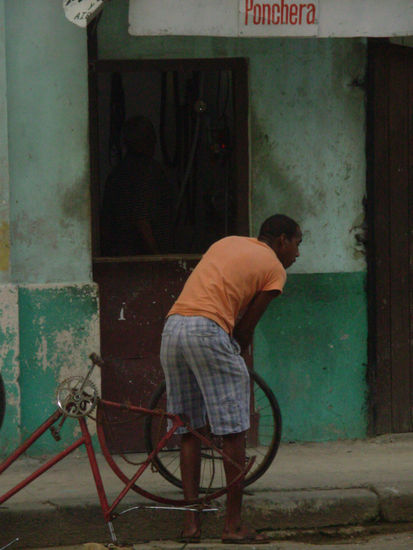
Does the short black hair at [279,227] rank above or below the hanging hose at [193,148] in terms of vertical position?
below

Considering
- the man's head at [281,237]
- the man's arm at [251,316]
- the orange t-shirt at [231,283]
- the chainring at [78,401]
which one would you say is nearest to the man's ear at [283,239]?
the man's head at [281,237]

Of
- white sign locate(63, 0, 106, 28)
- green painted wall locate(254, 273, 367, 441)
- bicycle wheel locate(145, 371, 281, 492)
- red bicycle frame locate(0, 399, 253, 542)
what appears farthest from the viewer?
green painted wall locate(254, 273, 367, 441)

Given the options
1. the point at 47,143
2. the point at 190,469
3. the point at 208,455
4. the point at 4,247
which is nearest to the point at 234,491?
the point at 190,469

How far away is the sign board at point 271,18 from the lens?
6395 mm

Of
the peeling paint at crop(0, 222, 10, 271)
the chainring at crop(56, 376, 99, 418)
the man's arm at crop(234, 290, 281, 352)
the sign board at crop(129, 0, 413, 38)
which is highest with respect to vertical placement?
the sign board at crop(129, 0, 413, 38)

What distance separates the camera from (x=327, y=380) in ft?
24.4

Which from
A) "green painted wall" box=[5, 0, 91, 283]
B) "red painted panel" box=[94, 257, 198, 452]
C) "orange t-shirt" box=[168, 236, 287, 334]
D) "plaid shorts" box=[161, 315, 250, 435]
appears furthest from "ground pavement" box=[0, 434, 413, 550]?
"green painted wall" box=[5, 0, 91, 283]

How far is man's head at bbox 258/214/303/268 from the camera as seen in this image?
562 cm

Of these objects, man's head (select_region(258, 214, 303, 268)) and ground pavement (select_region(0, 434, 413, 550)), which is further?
ground pavement (select_region(0, 434, 413, 550))

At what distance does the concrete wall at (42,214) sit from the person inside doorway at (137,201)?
0.35 m

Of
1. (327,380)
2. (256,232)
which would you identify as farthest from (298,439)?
(256,232)

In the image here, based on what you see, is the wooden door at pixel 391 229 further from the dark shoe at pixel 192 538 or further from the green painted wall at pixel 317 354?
the dark shoe at pixel 192 538

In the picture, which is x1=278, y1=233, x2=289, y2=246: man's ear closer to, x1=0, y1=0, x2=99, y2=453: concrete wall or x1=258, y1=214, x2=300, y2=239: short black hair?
x1=258, y1=214, x2=300, y2=239: short black hair

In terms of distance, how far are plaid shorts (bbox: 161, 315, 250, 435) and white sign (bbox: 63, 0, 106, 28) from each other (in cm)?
188
